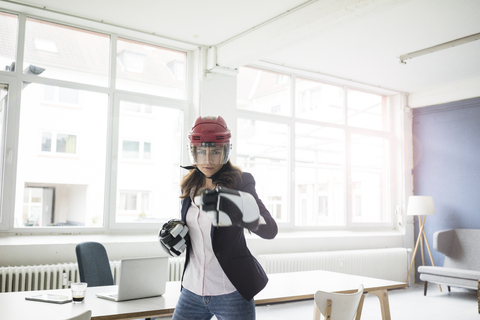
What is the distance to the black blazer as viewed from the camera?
159 cm

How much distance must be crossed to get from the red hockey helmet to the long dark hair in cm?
5

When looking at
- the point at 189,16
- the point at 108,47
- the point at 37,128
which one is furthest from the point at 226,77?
the point at 37,128

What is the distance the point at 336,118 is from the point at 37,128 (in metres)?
4.33

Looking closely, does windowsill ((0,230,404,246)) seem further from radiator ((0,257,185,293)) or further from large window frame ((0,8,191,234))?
radiator ((0,257,185,293))

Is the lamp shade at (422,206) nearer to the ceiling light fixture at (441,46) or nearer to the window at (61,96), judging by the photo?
the ceiling light fixture at (441,46)

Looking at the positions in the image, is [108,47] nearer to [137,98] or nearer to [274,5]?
[137,98]

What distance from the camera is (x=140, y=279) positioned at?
2.28 metres

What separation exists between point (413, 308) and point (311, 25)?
3506 mm

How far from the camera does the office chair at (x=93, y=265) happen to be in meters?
3.00

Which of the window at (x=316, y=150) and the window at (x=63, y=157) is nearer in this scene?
the window at (x=63, y=157)

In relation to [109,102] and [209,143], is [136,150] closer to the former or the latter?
[109,102]

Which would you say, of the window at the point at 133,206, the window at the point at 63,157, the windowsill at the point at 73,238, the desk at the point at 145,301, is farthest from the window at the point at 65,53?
the desk at the point at 145,301

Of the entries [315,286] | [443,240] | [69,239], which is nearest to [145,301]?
[315,286]

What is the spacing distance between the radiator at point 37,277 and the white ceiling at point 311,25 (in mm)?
2480
